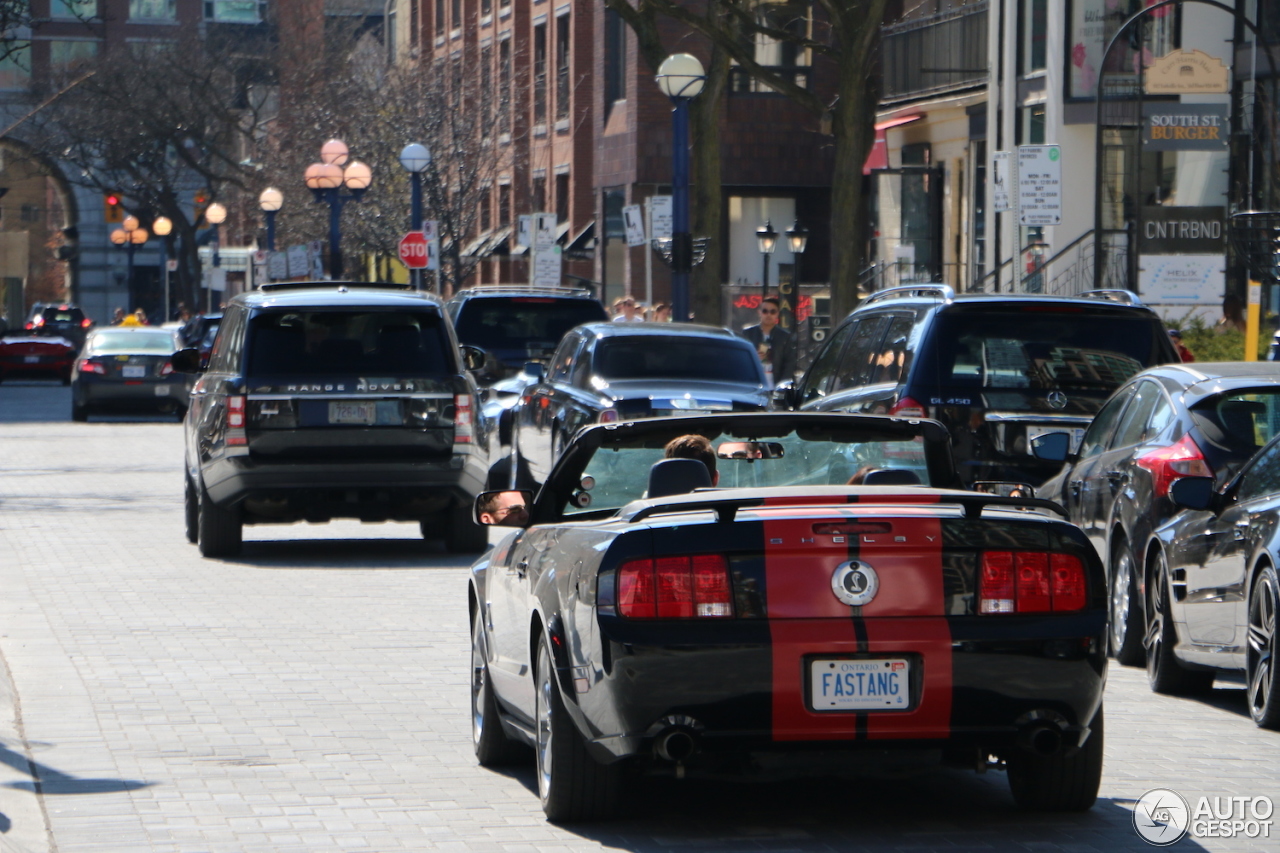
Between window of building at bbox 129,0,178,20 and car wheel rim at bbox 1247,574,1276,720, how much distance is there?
96.9 metres

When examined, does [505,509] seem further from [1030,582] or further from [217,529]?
[217,529]

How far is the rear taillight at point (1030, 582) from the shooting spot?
6605 mm

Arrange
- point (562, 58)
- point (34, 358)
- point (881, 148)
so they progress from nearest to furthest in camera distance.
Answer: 1. point (881, 148)
2. point (34, 358)
3. point (562, 58)

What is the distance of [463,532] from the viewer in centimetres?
1645

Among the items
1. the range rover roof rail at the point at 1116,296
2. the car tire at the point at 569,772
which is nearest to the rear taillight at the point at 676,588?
the car tire at the point at 569,772

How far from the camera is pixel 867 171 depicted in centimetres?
4241

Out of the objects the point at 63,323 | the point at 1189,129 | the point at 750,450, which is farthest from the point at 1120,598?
the point at 63,323

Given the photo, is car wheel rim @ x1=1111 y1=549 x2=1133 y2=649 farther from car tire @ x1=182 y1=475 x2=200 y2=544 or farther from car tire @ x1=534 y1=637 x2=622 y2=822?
car tire @ x1=182 y1=475 x2=200 y2=544

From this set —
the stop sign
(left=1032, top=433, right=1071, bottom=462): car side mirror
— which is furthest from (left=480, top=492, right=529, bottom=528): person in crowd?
the stop sign

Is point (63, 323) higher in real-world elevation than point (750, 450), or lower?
lower

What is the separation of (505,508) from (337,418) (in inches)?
331

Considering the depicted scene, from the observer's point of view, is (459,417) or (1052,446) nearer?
(1052,446)

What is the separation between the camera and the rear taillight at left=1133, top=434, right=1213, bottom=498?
1046 cm

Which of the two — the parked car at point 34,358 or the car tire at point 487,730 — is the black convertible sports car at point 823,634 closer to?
the car tire at point 487,730
